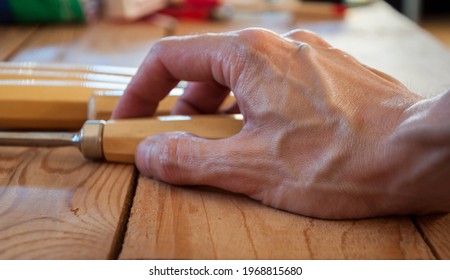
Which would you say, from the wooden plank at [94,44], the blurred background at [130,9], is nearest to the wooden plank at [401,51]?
the blurred background at [130,9]

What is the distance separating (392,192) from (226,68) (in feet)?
0.75

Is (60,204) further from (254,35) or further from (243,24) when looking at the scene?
(243,24)

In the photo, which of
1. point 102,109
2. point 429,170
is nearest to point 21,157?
point 102,109

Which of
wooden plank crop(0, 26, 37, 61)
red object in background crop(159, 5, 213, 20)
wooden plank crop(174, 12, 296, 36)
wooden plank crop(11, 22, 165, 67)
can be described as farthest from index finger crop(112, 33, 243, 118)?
red object in background crop(159, 5, 213, 20)

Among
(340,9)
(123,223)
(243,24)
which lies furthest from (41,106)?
(340,9)

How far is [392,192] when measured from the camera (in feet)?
1.82

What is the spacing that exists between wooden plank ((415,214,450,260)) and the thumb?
0.22 meters

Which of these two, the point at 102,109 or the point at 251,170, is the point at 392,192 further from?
the point at 102,109

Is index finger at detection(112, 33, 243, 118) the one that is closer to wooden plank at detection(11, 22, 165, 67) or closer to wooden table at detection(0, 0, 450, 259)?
wooden table at detection(0, 0, 450, 259)

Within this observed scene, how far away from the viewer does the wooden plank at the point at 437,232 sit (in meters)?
0.53

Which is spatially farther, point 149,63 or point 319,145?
point 149,63

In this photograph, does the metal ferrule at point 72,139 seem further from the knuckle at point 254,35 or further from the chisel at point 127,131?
the knuckle at point 254,35
